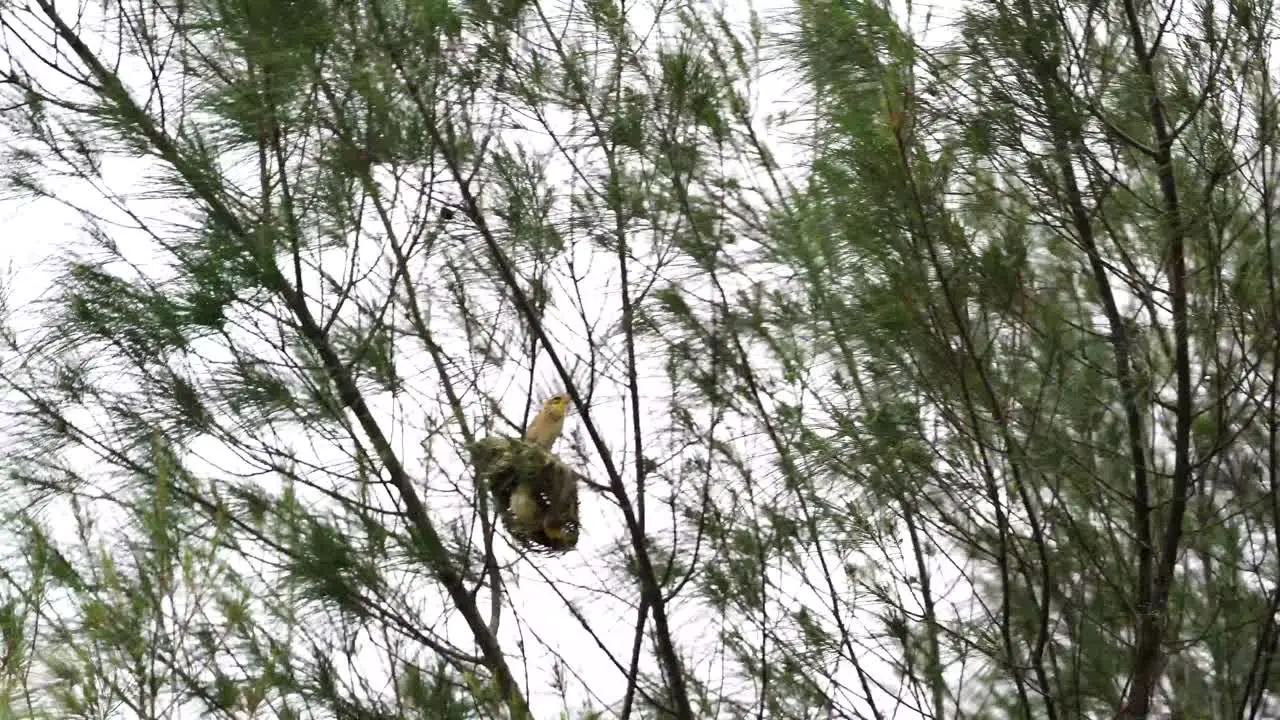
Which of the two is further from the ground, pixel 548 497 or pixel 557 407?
pixel 557 407

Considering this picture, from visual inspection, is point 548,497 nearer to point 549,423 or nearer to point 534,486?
point 534,486

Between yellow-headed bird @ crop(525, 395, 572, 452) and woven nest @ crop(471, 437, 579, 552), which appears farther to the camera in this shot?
yellow-headed bird @ crop(525, 395, 572, 452)

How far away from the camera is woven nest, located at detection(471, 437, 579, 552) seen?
313 centimetres

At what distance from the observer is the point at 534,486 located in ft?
10.3

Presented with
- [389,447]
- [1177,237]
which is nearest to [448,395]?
[389,447]

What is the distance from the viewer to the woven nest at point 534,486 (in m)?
3.13

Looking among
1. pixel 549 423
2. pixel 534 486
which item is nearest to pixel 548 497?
pixel 534 486

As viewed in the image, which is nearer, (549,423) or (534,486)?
(534,486)

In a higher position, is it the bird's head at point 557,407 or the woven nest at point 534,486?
the bird's head at point 557,407

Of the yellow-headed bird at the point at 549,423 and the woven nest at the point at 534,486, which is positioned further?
the yellow-headed bird at the point at 549,423

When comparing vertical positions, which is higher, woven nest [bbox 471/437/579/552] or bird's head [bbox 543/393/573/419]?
bird's head [bbox 543/393/573/419]

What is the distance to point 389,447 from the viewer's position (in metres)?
3.26

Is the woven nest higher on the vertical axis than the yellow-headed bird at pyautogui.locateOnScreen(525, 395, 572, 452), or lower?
lower

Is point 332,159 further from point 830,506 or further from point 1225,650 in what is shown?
point 1225,650
